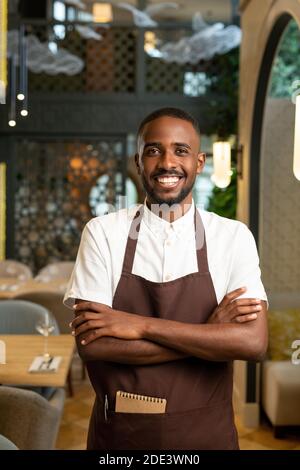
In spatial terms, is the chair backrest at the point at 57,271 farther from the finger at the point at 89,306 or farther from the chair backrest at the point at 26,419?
the finger at the point at 89,306

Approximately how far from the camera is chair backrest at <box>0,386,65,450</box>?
2.15 m

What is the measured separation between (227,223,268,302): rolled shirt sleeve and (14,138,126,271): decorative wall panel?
5.77m

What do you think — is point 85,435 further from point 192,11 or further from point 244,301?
point 192,11

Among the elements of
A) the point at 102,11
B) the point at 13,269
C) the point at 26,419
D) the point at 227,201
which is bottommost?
the point at 13,269

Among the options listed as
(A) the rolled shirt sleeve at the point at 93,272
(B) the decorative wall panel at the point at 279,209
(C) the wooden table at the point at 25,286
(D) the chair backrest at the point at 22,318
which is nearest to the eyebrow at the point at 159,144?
(A) the rolled shirt sleeve at the point at 93,272

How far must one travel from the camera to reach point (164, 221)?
4.81 feet

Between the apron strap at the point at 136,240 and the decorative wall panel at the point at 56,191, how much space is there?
5711 mm

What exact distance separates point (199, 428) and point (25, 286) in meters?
4.17

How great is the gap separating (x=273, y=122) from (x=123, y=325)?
331cm

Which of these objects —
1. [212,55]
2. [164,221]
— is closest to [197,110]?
[212,55]

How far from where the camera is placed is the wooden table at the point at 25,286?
5.04 m

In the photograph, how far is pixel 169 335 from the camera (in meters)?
1.35

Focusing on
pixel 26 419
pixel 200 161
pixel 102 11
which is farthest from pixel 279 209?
pixel 102 11
